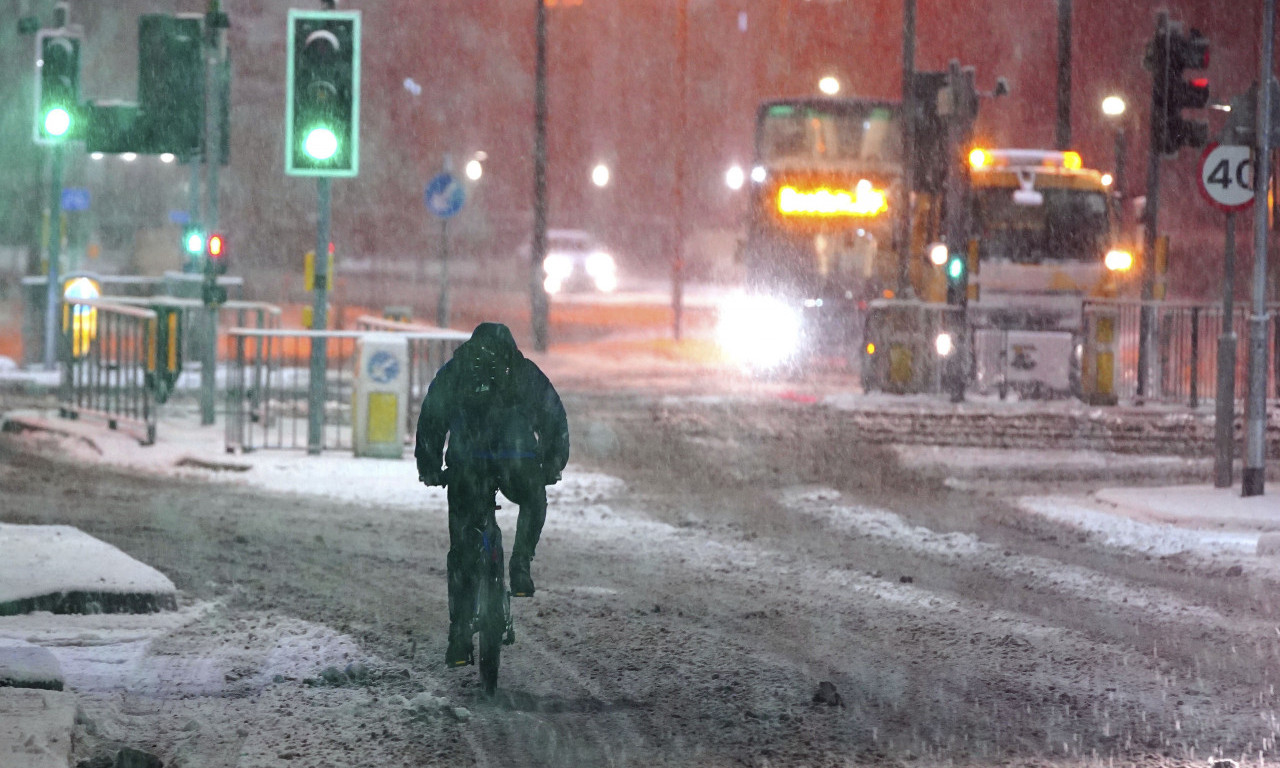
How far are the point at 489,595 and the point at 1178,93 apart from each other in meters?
11.2

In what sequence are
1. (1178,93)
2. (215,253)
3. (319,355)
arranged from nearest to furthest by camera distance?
(319,355)
(1178,93)
(215,253)

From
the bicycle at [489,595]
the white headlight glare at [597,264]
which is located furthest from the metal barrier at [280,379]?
the white headlight glare at [597,264]

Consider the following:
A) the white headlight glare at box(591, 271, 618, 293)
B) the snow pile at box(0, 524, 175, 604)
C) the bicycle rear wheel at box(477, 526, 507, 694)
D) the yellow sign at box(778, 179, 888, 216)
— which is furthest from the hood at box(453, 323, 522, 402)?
the white headlight glare at box(591, 271, 618, 293)

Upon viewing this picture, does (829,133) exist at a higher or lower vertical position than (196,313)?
higher

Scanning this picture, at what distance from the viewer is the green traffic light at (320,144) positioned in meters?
14.9

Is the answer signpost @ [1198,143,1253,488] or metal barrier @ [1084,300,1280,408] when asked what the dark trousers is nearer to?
signpost @ [1198,143,1253,488]

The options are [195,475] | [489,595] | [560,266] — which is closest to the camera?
[489,595]

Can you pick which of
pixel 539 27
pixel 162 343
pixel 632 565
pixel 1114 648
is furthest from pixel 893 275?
pixel 1114 648

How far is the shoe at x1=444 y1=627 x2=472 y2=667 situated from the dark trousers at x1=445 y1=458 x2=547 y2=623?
0.07 m

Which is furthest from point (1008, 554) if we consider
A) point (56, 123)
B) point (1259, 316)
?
point (56, 123)

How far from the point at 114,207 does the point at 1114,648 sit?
52563 millimetres

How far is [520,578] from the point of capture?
7172 mm

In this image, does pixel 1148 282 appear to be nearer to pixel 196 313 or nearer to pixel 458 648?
pixel 196 313

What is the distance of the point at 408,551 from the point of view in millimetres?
10672
